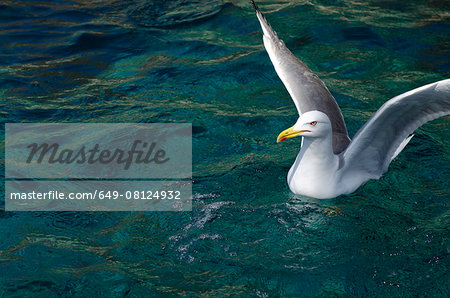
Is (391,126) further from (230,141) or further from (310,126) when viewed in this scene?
(230,141)

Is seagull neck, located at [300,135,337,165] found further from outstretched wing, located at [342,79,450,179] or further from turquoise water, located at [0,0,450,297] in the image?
turquoise water, located at [0,0,450,297]

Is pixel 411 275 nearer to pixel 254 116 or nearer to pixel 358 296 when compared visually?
pixel 358 296

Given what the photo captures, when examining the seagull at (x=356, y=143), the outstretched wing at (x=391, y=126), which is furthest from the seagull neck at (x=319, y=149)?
the outstretched wing at (x=391, y=126)

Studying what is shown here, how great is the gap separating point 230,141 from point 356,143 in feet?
5.50

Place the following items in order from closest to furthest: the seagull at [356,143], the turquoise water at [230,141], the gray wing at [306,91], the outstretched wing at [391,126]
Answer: the turquoise water at [230,141], the outstretched wing at [391,126], the seagull at [356,143], the gray wing at [306,91]

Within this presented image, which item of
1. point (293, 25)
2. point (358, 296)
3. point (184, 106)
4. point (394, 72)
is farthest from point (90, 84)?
point (358, 296)

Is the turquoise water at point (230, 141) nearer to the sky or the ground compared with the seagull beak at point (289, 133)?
nearer to the ground

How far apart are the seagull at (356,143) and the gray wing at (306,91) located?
0.04m

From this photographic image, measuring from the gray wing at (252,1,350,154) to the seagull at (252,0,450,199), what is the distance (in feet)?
0.12

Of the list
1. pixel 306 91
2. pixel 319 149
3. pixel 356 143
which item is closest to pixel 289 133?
pixel 319 149

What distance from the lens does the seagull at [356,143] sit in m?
4.80

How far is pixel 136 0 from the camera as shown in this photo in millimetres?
9586

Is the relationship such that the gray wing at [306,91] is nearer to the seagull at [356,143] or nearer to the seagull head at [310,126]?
the seagull at [356,143]

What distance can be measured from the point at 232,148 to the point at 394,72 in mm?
2774
